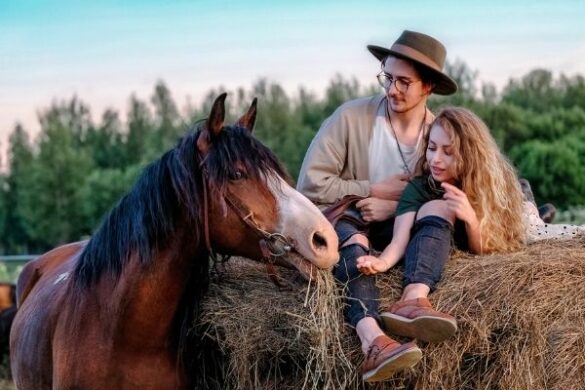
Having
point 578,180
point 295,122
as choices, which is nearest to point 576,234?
point 578,180

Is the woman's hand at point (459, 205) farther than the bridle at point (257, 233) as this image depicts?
Yes

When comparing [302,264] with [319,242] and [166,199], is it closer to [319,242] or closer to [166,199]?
[319,242]

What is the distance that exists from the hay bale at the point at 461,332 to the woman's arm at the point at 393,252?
0.25ft

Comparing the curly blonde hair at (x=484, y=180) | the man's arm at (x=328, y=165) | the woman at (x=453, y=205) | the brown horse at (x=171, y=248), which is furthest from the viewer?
the man's arm at (x=328, y=165)

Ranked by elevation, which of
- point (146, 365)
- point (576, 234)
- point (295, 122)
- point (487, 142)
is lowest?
point (295, 122)

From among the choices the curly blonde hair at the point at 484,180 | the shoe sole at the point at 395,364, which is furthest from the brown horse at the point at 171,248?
the curly blonde hair at the point at 484,180

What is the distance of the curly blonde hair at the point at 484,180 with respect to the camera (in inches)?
153

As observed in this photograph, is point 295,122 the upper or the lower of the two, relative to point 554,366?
lower

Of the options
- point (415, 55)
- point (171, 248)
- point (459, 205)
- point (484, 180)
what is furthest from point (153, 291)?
point (415, 55)

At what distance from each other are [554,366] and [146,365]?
67.0 inches

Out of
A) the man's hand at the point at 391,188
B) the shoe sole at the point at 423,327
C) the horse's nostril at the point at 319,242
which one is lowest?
the shoe sole at the point at 423,327

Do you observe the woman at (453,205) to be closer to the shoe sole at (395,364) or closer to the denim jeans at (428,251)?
the denim jeans at (428,251)

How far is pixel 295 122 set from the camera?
130ft

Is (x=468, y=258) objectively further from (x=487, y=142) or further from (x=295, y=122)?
(x=295, y=122)
